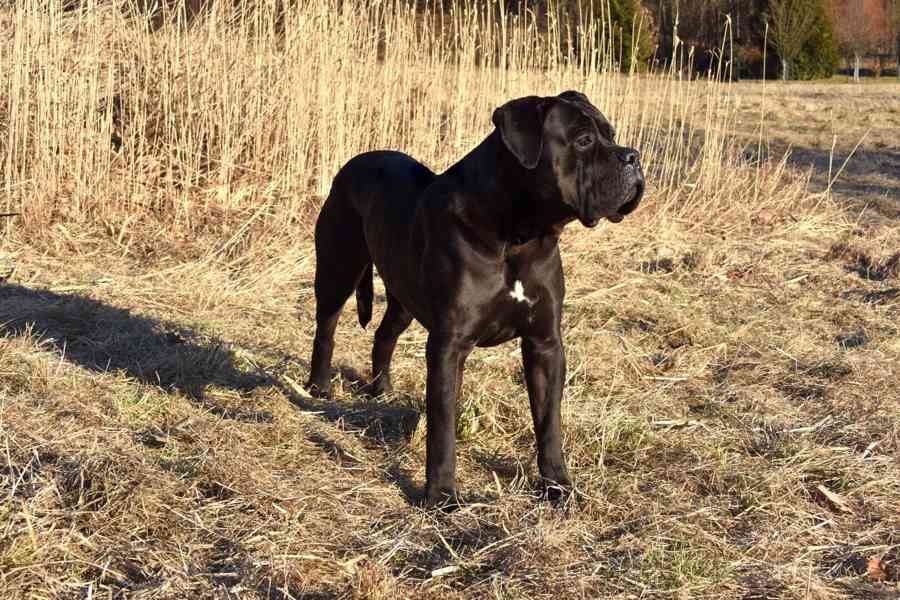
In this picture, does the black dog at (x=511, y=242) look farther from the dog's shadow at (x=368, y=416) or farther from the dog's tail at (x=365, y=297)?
the dog's tail at (x=365, y=297)

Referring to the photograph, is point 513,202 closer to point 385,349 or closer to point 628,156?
point 628,156

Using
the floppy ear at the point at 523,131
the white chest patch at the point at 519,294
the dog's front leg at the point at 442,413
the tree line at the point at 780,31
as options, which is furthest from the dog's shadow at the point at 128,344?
the tree line at the point at 780,31

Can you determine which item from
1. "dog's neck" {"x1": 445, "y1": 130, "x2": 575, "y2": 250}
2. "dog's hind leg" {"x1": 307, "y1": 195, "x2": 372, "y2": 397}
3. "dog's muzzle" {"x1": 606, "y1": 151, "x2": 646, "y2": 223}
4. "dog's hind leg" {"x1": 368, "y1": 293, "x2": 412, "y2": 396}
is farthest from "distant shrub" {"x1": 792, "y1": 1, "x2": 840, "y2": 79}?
"dog's neck" {"x1": 445, "y1": 130, "x2": 575, "y2": 250}

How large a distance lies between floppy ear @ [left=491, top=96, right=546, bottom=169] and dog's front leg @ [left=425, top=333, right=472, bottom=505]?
613 mm

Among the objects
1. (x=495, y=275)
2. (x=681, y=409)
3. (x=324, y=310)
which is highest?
(x=495, y=275)

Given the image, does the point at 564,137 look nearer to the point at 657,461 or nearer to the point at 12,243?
the point at 657,461

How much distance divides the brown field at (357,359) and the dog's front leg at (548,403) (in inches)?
3.9

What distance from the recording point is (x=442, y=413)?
10.7ft

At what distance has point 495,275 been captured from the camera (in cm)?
319

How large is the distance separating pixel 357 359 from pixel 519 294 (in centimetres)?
192

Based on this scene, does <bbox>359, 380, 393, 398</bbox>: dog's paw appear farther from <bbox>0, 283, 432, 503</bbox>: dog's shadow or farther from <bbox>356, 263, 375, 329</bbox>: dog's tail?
<bbox>356, 263, 375, 329</bbox>: dog's tail

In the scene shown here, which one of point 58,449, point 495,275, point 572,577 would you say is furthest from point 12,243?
point 572,577

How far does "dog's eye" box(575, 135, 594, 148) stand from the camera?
3.13 meters

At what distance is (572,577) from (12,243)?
190 inches
